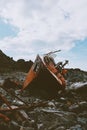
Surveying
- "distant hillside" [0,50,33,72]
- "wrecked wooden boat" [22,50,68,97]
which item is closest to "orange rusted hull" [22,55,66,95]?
"wrecked wooden boat" [22,50,68,97]

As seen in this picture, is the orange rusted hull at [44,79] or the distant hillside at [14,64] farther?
the distant hillside at [14,64]

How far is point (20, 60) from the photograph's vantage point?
32344 mm

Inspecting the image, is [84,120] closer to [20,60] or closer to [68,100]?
[68,100]

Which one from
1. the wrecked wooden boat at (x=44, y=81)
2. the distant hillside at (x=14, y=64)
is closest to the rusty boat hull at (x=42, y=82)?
the wrecked wooden boat at (x=44, y=81)

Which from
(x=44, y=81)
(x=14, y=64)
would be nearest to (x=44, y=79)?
(x=44, y=81)

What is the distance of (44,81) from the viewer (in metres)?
12.2

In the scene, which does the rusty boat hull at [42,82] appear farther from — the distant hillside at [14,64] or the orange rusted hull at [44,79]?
the distant hillside at [14,64]

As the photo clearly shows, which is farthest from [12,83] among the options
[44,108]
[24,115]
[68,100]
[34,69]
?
[24,115]

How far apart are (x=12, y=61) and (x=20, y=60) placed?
0.81m

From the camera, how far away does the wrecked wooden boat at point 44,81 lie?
11951 millimetres

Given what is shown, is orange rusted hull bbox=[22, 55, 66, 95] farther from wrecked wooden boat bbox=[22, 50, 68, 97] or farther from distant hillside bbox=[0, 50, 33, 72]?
distant hillside bbox=[0, 50, 33, 72]

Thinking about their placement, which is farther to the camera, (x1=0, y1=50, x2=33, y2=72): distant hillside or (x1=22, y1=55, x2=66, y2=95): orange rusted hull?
(x1=0, y1=50, x2=33, y2=72): distant hillside

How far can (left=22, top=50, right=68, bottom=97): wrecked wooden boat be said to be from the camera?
39.2 ft

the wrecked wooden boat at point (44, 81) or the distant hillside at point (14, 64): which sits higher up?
the distant hillside at point (14, 64)
